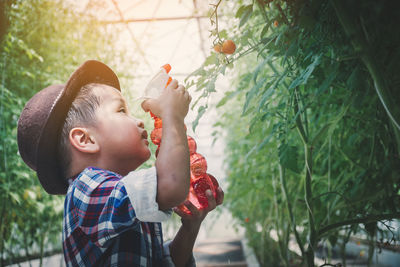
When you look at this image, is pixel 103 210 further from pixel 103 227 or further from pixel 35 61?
pixel 35 61

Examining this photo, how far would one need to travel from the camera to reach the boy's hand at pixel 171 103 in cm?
60

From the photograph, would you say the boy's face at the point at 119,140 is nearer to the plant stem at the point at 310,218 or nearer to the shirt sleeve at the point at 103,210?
the shirt sleeve at the point at 103,210

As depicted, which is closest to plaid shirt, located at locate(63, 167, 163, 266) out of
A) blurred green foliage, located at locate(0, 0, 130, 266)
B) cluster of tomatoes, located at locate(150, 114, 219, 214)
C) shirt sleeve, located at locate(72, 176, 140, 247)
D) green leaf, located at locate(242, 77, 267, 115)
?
shirt sleeve, located at locate(72, 176, 140, 247)

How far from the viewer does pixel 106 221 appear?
Result: 55cm

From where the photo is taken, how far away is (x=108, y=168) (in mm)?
718

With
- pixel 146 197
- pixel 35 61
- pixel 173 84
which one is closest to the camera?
pixel 146 197

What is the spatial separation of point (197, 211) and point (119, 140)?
0.25 m

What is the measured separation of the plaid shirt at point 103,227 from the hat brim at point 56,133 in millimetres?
144

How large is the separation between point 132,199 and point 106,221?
7cm

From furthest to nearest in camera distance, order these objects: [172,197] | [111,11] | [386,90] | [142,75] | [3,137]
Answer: [142,75], [111,11], [3,137], [172,197], [386,90]

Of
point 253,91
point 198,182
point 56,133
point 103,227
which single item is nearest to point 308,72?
point 253,91

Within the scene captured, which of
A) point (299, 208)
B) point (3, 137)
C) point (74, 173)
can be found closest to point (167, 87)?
point (74, 173)

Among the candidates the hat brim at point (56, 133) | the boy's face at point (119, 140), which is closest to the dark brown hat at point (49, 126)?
the hat brim at point (56, 133)

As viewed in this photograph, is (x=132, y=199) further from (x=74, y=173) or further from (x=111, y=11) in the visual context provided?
(x=111, y=11)
